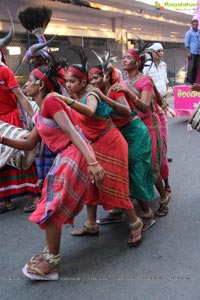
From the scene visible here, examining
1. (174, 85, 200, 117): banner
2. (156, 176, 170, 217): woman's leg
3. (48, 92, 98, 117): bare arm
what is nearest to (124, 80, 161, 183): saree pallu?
(156, 176, 170, 217): woman's leg

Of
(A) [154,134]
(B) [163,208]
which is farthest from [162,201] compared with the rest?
(A) [154,134]

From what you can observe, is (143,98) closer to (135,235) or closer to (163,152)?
(163,152)

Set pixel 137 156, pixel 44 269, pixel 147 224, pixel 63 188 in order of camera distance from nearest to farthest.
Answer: pixel 63 188, pixel 44 269, pixel 137 156, pixel 147 224

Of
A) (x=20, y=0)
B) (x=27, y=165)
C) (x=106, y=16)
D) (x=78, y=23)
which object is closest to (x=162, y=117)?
(x=27, y=165)

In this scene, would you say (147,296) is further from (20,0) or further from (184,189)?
(20,0)

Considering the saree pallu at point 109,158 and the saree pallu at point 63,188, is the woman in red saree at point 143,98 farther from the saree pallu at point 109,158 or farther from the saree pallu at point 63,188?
the saree pallu at point 63,188

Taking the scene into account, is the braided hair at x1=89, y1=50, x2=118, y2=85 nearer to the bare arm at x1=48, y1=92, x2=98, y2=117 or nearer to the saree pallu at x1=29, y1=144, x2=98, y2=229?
the bare arm at x1=48, y1=92, x2=98, y2=117

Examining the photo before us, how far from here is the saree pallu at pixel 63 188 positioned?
2.66m

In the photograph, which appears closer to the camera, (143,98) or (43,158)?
(143,98)

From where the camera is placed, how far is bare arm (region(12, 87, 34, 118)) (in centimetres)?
396

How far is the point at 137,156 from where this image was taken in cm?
340

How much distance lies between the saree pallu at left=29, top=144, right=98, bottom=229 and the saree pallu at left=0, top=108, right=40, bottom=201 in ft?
5.11

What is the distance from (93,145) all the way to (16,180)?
136 centimetres

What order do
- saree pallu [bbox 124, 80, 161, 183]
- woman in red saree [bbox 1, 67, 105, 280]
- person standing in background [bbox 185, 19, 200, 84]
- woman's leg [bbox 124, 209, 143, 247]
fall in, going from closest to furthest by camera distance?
woman in red saree [bbox 1, 67, 105, 280]
woman's leg [bbox 124, 209, 143, 247]
saree pallu [bbox 124, 80, 161, 183]
person standing in background [bbox 185, 19, 200, 84]
